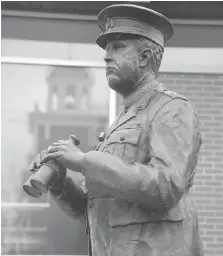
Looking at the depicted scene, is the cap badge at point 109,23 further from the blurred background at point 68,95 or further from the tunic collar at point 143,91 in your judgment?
the blurred background at point 68,95

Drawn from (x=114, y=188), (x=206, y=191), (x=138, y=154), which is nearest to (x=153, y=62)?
(x=138, y=154)

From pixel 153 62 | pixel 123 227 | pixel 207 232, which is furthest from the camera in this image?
pixel 207 232

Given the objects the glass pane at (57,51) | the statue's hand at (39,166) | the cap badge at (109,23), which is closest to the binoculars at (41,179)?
the statue's hand at (39,166)

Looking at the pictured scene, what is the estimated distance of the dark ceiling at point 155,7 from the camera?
770 cm

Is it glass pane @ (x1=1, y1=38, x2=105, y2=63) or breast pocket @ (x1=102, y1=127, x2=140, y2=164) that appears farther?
glass pane @ (x1=1, y1=38, x2=105, y2=63)

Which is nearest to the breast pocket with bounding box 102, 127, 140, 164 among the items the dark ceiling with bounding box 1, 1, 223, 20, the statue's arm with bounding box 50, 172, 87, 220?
the statue's arm with bounding box 50, 172, 87, 220

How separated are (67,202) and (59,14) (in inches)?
192

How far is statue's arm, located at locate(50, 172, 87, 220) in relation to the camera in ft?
11.4

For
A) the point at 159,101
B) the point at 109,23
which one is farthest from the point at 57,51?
the point at 159,101

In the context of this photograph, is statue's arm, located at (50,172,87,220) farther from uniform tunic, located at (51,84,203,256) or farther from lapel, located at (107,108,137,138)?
lapel, located at (107,108,137,138)

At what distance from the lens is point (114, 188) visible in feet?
9.69

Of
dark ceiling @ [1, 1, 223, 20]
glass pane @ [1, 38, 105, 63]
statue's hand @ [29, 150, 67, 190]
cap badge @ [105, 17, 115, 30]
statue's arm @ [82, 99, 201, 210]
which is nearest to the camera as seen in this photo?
statue's arm @ [82, 99, 201, 210]

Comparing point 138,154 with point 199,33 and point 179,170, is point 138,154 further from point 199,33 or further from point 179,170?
point 199,33

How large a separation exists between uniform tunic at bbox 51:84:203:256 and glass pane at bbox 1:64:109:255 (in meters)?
4.39
